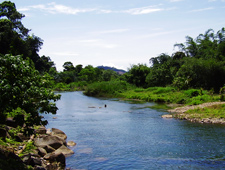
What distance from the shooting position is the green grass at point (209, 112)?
24880 mm

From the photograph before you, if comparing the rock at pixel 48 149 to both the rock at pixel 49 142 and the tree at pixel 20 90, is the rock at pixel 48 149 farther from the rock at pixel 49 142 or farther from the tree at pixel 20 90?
the tree at pixel 20 90

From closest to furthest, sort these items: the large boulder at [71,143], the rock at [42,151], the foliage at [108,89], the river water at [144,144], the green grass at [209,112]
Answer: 1. the rock at [42,151]
2. the river water at [144,144]
3. the large boulder at [71,143]
4. the green grass at [209,112]
5. the foliage at [108,89]

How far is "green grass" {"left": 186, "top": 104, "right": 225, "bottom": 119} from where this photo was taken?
24880mm

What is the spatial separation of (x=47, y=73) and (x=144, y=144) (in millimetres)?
8509

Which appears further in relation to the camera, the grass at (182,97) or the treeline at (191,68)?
the treeline at (191,68)

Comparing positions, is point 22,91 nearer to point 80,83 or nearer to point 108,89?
point 108,89

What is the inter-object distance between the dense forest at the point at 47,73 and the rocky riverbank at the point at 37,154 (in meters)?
1.62

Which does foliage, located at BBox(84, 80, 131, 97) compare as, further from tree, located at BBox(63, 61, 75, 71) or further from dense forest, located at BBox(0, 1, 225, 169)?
tree, located at BBox(63, 61, 75, 71)

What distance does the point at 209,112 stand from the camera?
25.9m

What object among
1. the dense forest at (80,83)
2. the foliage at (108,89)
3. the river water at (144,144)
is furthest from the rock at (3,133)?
the foliage at (108,89)

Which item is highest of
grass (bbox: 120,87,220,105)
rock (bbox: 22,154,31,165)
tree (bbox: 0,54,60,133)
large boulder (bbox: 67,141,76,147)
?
tree (bbox: 0,54,60,133)

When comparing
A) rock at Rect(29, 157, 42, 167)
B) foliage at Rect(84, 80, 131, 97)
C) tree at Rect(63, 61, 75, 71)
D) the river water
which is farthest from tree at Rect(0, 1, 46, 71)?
tree at Rect(63, 61, 75, 71)

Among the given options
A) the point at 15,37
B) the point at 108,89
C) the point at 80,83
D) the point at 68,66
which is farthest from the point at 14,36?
the point at 68,66

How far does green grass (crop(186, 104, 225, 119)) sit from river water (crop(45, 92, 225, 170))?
2.27 meters
